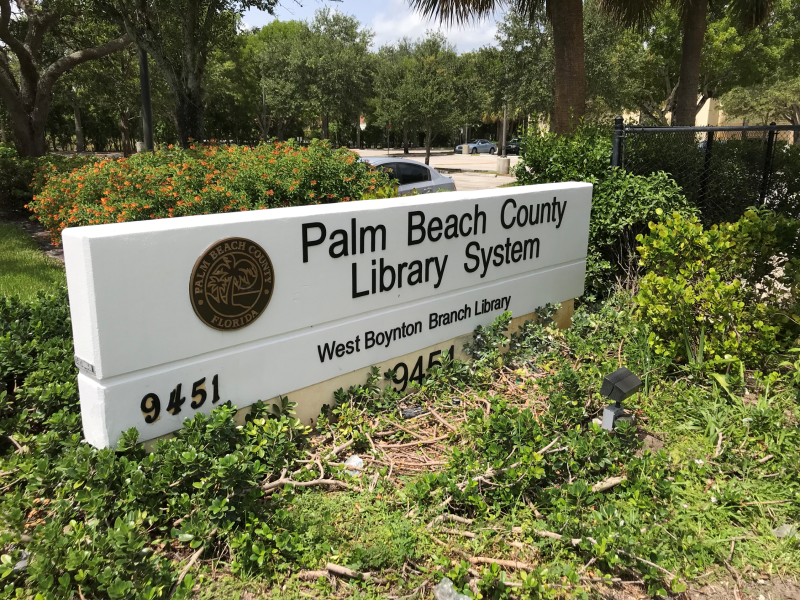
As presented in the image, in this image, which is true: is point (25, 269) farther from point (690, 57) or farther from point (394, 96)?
point (394, 96)

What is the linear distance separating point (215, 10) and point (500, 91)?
16639 mm

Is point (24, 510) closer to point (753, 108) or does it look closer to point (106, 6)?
point (106, 6)

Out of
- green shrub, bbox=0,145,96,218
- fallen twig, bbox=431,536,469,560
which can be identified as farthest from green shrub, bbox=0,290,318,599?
green shrub, bbox=0,145,96,218

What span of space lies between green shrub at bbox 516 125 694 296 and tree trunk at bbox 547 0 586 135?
1.05m

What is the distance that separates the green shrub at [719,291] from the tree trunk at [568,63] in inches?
132

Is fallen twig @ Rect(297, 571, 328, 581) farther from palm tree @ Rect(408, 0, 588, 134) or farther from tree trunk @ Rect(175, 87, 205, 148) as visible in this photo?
tree trunk @ Rect(175, 87, 205, 148)

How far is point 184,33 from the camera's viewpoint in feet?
42.1

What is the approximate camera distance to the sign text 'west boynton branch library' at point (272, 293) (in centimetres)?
266

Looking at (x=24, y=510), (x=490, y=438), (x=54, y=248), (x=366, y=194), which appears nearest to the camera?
(x=24, y=510)

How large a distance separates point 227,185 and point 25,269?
2.99 meters

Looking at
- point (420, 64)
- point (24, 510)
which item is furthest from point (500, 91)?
point (24, 510)

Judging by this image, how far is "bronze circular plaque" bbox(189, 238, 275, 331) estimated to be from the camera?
114 inches

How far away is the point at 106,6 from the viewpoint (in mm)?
12930

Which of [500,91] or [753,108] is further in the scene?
[753,108]
